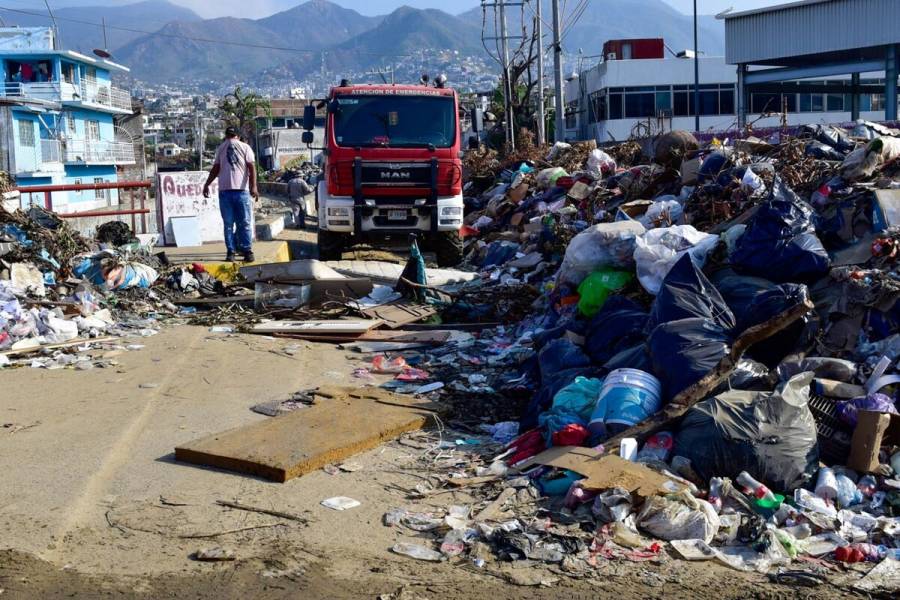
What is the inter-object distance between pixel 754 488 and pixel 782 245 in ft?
8.64

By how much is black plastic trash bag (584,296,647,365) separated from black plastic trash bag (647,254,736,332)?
0.74 feet

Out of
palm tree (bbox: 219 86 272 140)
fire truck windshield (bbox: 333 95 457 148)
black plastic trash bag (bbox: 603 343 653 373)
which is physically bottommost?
black plastic trash bag (bbox: 603 343 653 373)

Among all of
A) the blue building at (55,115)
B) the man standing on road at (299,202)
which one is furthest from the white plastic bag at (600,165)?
the blue building at (55,115)

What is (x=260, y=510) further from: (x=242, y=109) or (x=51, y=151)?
(x=242, y=109)

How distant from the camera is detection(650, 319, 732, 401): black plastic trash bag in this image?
5.39 m

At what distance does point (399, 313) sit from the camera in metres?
9.80

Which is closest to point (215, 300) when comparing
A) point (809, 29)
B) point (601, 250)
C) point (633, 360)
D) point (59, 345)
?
point (59, 345)

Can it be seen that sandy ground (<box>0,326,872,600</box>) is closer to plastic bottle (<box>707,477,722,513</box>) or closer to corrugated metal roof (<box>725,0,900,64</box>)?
plastic bottle (<box>707,477,722,513</box>)

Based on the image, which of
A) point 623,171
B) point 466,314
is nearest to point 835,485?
point 466,314

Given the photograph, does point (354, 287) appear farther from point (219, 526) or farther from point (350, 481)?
point (219, 526)

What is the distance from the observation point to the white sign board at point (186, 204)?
15.7 metres

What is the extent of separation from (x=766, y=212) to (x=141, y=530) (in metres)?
4.87

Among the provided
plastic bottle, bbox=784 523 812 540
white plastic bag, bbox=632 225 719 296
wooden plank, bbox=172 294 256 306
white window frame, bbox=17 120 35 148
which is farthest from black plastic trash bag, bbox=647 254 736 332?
white window frame, bbox=17 120 35 148

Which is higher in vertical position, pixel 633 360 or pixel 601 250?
pixel 601 250
